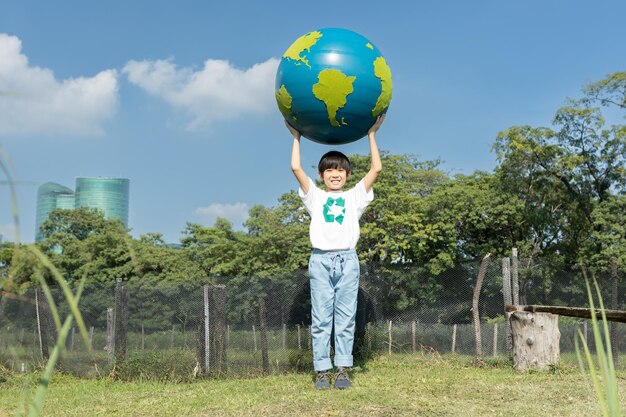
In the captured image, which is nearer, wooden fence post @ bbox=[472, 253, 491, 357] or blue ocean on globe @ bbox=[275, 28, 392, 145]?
blue ocean on globe @ bbox=[275, 28, 392, 145]

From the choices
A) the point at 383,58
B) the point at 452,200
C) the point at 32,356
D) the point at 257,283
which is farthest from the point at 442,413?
the point at 452,200

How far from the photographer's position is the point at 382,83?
4965 mm

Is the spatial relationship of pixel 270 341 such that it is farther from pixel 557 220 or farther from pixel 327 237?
pixel 557 220

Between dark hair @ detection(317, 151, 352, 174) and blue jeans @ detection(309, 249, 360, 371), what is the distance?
0.77m

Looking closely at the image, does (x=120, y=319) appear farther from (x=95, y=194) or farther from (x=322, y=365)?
(x=95, y=194)

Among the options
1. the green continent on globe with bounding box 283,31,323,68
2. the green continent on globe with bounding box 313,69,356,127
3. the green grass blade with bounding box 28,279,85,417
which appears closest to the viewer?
the green grass blade with bounding box 28,279,85,417

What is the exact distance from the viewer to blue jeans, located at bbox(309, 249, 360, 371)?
16.9ft

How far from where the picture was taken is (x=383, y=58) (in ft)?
16.8

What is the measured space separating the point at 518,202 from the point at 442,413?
25.1 meters

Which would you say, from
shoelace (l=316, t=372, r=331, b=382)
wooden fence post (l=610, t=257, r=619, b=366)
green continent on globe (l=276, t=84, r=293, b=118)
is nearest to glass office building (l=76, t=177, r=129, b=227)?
green continent on globe (l=276, t=84, r=293, b=118)

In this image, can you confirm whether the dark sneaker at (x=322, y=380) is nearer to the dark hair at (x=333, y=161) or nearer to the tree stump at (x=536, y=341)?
the dark hair at (x=333, y=161)

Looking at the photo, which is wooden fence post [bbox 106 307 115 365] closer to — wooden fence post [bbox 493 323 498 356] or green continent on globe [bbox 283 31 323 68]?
green continent on globe [bbox 283 31 323 68]

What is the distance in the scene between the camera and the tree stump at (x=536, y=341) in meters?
6.32

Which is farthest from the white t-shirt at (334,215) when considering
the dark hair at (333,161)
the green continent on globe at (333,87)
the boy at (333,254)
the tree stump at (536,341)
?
the tree stump at (536,341)
